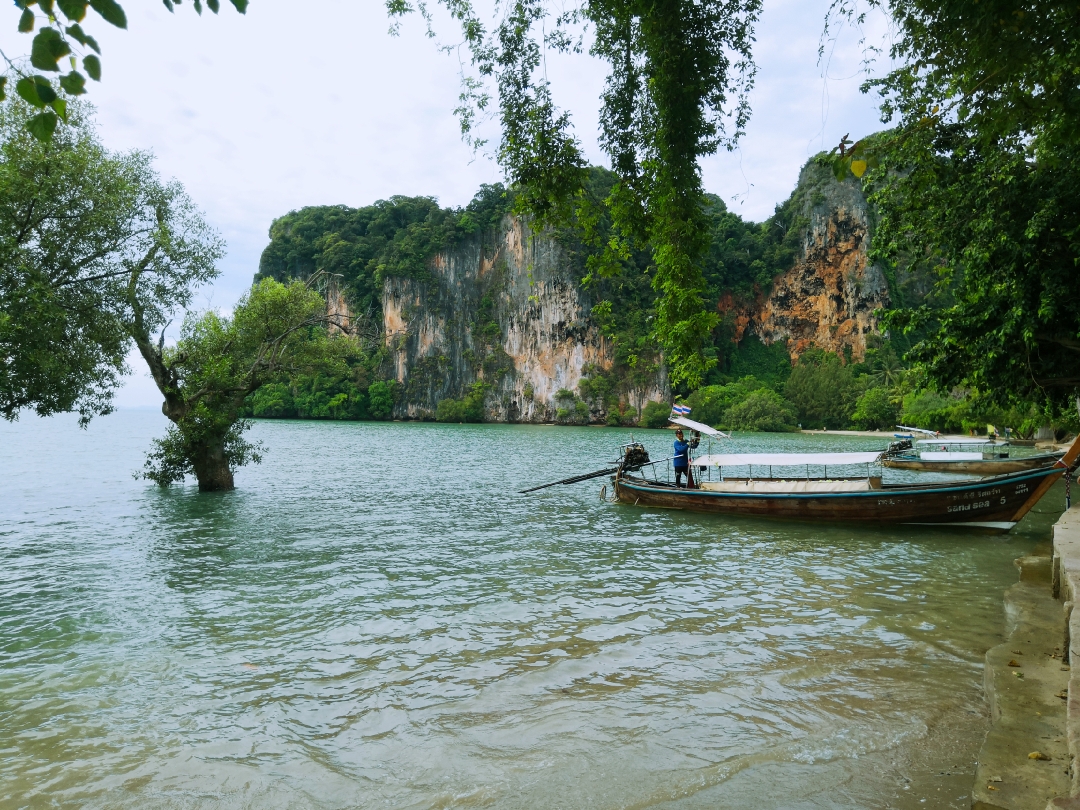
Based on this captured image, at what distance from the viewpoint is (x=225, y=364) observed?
18500mm

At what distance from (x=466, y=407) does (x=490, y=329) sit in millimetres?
13997

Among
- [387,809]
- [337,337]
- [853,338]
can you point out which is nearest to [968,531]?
[387,809]

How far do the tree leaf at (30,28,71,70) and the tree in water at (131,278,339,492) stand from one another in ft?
57.8

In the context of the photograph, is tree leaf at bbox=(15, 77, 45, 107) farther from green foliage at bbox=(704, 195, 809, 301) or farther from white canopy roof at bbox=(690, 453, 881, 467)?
green foliage at bbox=(704, 195, 809, 301)

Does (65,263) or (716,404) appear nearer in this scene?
(65,263)

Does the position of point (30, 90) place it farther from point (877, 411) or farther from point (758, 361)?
point (758, 361)

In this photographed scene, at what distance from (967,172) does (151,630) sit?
45.7 feet

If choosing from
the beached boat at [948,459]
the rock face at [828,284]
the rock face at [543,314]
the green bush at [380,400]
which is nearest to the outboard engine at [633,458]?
the beached boat at [948,459]

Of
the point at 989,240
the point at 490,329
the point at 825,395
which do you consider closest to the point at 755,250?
the point at 825,395

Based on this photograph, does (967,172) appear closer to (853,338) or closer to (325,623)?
(325,623)

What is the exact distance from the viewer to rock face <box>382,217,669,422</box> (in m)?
103

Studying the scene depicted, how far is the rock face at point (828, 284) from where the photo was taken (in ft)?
306

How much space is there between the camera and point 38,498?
21062mm

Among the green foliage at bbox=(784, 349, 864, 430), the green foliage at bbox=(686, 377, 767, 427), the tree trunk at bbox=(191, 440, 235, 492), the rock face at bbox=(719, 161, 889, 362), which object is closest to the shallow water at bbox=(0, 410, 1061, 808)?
the tree trunk at bbox=(191, 440, 235, 492)
